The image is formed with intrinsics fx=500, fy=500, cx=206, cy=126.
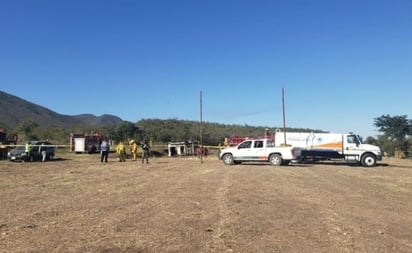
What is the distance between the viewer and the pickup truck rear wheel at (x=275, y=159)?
33.2 m

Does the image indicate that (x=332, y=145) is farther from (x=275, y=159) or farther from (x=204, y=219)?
(x=204, y=219)

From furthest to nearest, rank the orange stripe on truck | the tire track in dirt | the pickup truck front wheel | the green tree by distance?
the green tree → the orange stripe on truck → the pickup truck front wheel → the tire track in dirt

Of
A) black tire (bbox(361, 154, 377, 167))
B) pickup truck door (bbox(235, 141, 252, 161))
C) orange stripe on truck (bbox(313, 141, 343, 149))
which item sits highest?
orange stripe on truck (bbox(313, 141, 343, 149))

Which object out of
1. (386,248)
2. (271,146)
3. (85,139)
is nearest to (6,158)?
(85,139)

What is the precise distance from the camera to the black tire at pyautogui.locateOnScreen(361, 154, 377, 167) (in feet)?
116

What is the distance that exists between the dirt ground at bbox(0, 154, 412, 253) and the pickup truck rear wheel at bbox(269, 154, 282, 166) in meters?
15.1

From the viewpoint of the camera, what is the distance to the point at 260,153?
1323 inches

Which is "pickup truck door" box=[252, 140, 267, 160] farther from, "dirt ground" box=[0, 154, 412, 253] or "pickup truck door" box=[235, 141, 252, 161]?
"dirt ground" box=[0, 154, 412, 253]

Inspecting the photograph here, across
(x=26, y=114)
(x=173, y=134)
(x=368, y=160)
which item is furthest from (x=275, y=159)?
(x=26, y=114)

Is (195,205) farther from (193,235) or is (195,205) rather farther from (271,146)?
(271,146)

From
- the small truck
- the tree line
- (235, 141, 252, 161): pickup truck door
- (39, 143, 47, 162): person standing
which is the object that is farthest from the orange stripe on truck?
the tree line

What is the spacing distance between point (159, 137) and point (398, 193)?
68100 mm

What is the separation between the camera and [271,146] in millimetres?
33781

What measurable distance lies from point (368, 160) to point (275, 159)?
724 centimetres
